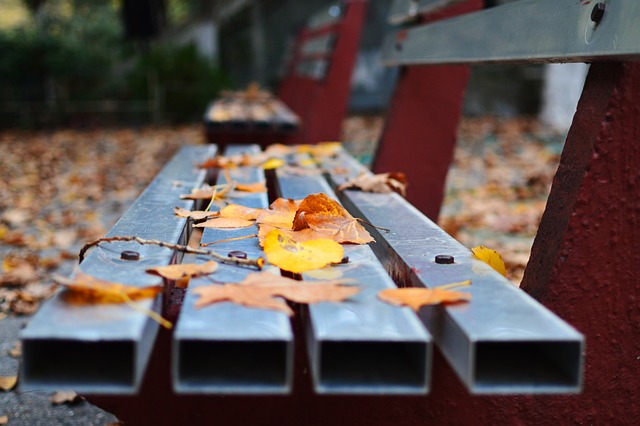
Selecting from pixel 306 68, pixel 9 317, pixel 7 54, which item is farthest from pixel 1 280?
pixel 7 54

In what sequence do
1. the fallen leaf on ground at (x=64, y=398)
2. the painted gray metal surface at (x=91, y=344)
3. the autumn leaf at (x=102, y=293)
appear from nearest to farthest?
the painted gray metal surface at (x=91, y=344)
the autumn leaf at (x=102, y=293)
the fallen leaf on ground at (x=64, y=398)

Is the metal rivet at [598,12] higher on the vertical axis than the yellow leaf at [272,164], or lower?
higher

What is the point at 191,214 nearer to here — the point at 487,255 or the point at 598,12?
the point at 487,255

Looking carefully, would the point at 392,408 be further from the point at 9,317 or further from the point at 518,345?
the point at 9,317

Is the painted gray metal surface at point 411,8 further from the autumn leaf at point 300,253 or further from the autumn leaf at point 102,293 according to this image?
the autumn leaf at point 102,293

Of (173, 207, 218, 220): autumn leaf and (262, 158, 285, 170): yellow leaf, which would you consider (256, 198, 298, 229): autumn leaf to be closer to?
(173, 207, 218, 220): autumn leaf

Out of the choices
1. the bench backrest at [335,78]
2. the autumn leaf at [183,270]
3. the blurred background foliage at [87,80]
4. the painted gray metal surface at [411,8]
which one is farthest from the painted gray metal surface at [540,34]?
the blurred background foliage at [87,80]

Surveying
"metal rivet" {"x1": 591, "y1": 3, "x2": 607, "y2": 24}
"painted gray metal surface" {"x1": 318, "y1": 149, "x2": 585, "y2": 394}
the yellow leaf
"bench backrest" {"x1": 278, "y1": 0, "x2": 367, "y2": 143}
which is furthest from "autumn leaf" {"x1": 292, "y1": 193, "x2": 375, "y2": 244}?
"bench backrest" {"x1": 278, "y1": 0, "x2": 367, "y2": 143}

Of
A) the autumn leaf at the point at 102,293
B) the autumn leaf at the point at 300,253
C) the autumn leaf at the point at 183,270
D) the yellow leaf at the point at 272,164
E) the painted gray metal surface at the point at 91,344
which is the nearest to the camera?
the painted gray metal surface at the point at 91,344

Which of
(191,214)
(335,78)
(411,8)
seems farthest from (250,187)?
(335,78)
